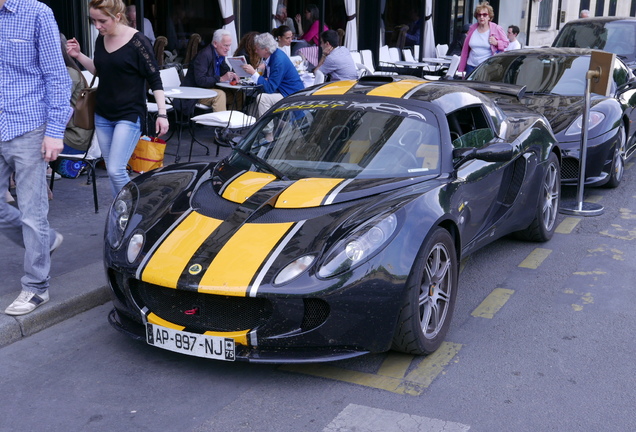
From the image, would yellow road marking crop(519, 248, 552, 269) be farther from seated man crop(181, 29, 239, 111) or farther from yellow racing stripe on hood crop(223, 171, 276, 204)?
seated man crop(181, 29, 239, 111)

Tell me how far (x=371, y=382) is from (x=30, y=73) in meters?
2.53

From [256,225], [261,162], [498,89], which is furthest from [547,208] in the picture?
[256,225]

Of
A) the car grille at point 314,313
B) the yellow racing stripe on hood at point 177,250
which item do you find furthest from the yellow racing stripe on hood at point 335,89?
the car grille at point 314,313

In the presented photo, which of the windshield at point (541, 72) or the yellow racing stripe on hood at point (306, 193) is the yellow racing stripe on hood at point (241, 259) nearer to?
the yellow racing stripe on hood at point (306, 193)

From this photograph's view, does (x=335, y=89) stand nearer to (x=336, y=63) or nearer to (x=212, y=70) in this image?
(x=336, y=63)

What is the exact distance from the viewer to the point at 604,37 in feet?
42.4

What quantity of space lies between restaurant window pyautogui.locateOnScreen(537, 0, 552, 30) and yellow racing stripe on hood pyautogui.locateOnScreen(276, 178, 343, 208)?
25.7 meters

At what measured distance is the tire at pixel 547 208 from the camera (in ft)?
20.6

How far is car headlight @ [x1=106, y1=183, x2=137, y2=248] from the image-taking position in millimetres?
4324

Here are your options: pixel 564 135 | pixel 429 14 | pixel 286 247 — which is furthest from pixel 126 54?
pixel 429 14

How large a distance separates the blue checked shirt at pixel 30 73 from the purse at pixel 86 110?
4.79ft

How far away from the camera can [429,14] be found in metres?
20.6

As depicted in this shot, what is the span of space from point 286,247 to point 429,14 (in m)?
17.8

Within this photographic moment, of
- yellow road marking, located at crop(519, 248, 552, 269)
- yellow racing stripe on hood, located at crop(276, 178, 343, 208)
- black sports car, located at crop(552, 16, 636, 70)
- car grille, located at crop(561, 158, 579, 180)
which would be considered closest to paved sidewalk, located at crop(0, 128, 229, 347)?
yellow racing stripe on hood, located at crop(276, 178, 343, 208)
